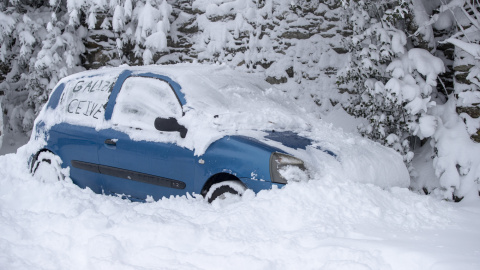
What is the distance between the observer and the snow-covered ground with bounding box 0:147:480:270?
2.26 m

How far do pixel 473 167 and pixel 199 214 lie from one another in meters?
4.44

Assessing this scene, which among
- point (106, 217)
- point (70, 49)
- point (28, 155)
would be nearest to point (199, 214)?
point (106, 217)

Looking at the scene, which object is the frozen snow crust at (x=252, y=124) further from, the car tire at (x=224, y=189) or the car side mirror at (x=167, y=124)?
the car tire at (x=224, y=189)

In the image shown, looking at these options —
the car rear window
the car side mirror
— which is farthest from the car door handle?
the car side mirror

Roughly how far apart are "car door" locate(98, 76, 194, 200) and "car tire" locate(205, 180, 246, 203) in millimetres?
249

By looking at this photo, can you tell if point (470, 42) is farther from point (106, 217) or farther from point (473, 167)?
point (106, 217)

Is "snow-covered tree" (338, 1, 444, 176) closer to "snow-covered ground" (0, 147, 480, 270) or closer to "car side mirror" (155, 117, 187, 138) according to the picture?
"snow-covered ground" (0, 147, 480, 270)

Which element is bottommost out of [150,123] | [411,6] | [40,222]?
[40,222]

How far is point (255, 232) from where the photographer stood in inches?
103

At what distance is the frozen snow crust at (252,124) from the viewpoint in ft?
11.3

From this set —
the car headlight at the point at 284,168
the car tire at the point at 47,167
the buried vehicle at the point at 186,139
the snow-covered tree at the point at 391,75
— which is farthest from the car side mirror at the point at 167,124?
the snow-covered tree at the point at 391,75

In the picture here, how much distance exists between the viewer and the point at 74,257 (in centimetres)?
243

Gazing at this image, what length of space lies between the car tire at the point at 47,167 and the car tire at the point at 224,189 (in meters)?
2.07

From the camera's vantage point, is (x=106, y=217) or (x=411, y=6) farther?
(x=411, y=6)
